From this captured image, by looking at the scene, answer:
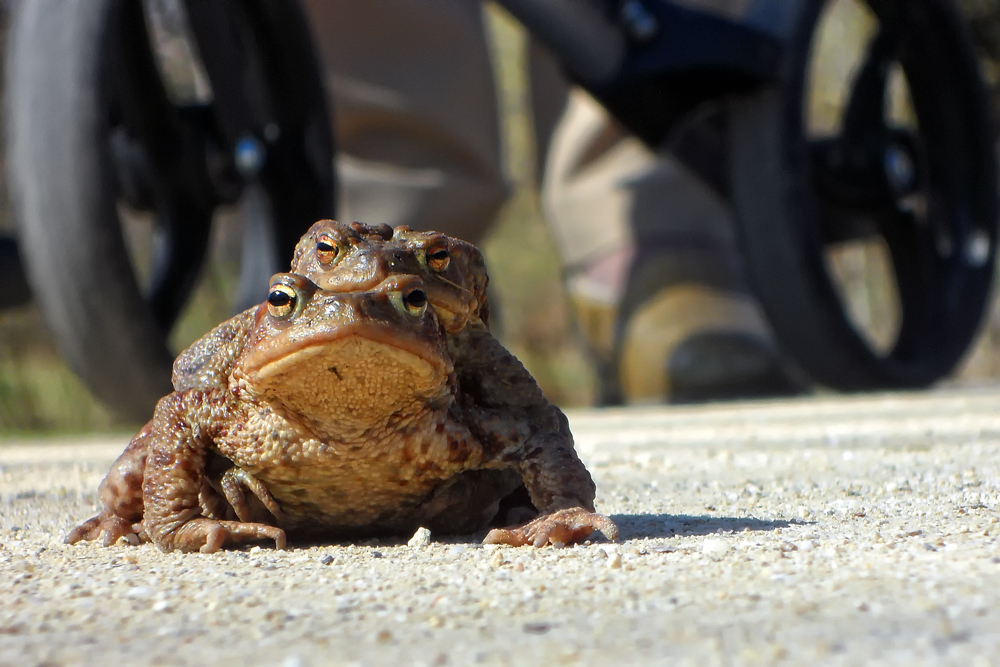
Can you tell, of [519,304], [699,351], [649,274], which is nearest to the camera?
[699,351]

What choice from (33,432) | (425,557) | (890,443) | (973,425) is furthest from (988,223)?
(33,432)

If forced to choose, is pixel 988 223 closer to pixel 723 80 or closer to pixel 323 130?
pixel 723 80

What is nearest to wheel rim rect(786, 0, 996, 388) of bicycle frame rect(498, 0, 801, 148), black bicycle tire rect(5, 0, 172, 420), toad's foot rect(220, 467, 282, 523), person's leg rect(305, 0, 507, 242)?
bicycle frame rect(498, 0, 801, 148)

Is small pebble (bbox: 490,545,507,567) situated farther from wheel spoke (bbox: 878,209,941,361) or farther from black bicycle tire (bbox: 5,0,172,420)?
wheel spoke (bbox: 878,209,941,361)

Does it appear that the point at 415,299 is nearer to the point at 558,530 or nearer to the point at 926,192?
the point at 558,530

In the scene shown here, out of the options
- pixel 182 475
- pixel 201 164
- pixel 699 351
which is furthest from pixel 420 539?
pixel 699 351

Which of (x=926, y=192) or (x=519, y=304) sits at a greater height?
(x=926, y=192)

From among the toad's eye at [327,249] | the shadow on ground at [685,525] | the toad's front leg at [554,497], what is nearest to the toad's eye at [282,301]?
the toad's eye at [327,249]
